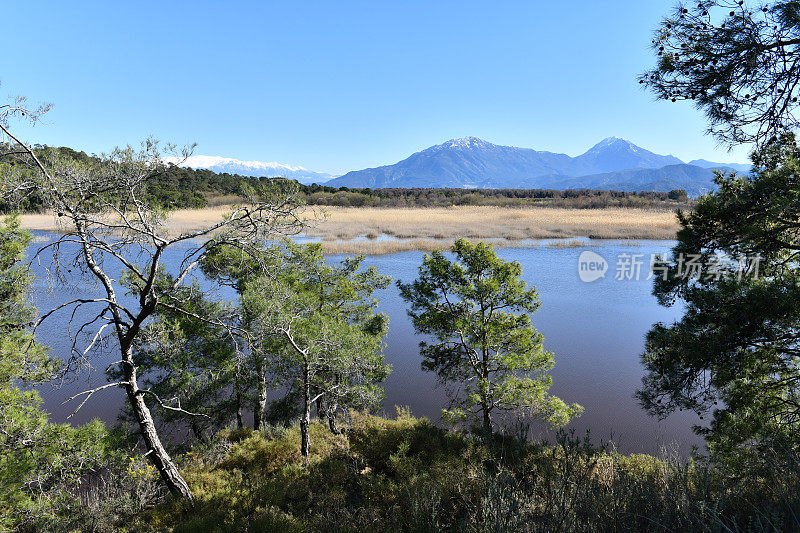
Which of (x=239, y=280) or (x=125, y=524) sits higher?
(x=239, y=280)

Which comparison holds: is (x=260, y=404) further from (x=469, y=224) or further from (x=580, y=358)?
(x=469, y=224)

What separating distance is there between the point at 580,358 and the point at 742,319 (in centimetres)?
1123

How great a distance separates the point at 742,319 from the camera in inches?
242

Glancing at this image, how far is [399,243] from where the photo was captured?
39.1m

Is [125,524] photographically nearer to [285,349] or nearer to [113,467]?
[113,467]

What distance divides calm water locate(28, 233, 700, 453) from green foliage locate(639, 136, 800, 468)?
186 cm

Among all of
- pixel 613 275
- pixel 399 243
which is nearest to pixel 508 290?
pixel 613 275

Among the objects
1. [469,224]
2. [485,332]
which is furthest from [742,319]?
[469,224]

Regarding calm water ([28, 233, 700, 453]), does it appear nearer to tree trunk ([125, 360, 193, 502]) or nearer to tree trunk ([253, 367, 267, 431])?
tree trunk ([125, 360, 193, 502])

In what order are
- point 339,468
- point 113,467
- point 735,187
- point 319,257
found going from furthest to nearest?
point 319,257
point 113,467
point 339,468
point 735,187

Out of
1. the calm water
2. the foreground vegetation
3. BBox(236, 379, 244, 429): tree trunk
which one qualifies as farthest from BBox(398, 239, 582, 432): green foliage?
BBox(236, 379, 244, 429): tree trunk

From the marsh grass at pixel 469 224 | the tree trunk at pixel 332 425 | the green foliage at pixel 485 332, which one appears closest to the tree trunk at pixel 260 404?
the tree trunk at pixel 332 425

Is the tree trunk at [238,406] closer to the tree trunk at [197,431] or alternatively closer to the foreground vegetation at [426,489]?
the foreground vegetation at [426,489]

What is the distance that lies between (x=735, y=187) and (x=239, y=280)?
13359mm
